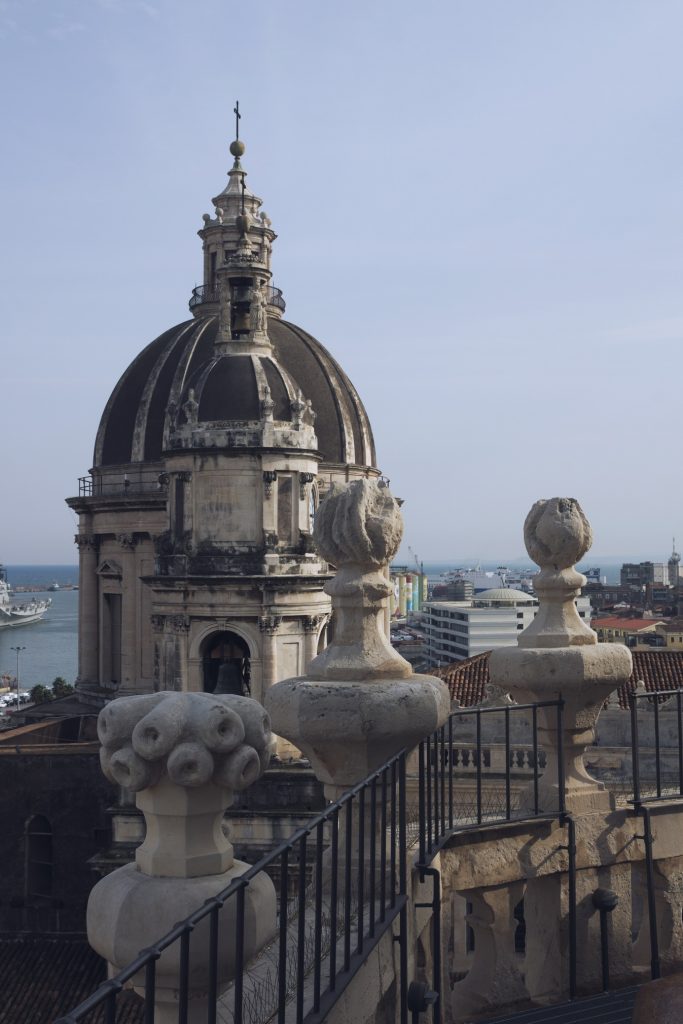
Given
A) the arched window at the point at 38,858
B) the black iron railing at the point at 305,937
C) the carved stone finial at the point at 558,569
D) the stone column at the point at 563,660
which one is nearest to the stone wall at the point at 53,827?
the arched window at the point at 38,858

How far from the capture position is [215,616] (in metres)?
23.0

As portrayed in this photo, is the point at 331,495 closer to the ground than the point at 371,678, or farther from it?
farther from it

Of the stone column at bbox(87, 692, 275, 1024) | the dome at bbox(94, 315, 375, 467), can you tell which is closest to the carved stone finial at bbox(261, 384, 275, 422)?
the dome at bbox(94, 315, 375, 467)

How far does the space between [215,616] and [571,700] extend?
56.6 ft

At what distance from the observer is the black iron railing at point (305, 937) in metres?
3.03

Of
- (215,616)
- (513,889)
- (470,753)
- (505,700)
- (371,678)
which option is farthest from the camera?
(215,616)

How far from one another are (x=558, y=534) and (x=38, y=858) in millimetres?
22808

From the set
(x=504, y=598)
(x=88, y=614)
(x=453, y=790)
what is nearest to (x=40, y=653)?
(x=504, y=598)

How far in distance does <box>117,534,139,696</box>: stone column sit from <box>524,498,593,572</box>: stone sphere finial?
25.1 meters

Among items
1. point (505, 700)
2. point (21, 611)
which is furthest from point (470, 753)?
point (21, 611)

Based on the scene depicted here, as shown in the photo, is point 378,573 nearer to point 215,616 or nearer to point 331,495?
point 331,495

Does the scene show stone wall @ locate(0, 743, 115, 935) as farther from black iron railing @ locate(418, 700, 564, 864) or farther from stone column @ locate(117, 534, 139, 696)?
black iron railing @ locate(418, 700, 564, 864)

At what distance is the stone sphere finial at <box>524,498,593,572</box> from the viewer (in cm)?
638

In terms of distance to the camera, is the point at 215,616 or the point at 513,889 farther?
the point at 215,616
